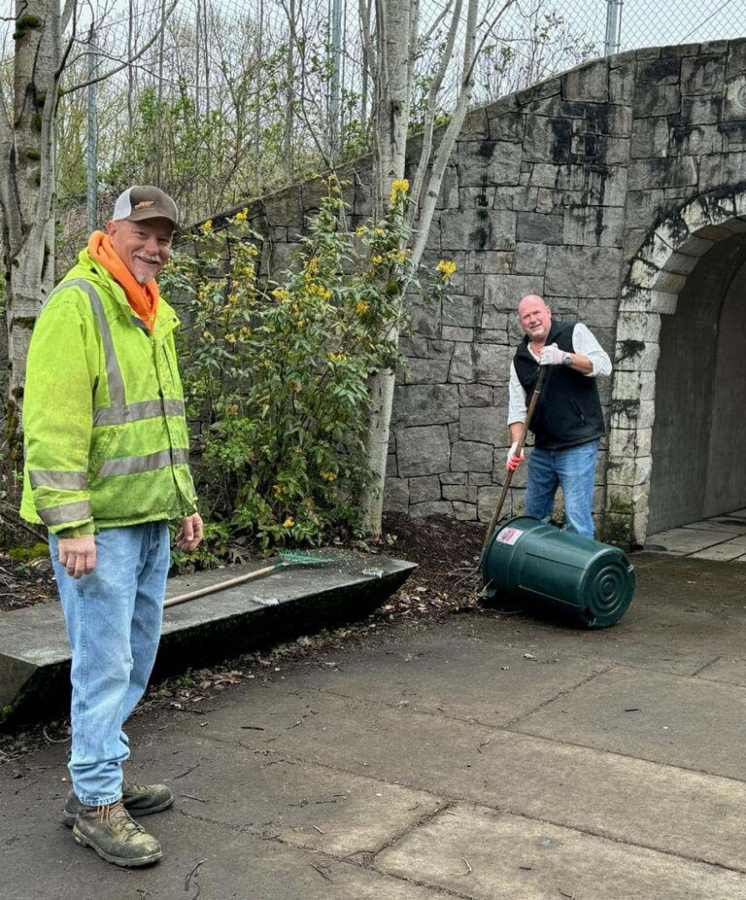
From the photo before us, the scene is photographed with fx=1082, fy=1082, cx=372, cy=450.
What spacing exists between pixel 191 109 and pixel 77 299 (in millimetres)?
7291

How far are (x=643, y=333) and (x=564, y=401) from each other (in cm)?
214

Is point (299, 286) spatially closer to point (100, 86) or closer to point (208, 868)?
point (208, 868)

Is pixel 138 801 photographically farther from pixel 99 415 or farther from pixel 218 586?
pixel 218 586

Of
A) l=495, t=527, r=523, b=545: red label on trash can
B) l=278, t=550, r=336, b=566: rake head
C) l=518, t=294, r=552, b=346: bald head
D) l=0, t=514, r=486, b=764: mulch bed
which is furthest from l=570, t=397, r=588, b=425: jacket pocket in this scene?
l=278, t=550, r=336, b=566: rake head

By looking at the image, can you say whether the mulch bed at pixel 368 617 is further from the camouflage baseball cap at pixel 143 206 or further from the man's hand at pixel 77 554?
the camouflage baseball cap at pixel 143 206

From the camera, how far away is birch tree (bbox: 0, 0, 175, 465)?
5805 millimetres

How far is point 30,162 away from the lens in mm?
5934

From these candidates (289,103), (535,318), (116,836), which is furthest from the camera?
(289,103)

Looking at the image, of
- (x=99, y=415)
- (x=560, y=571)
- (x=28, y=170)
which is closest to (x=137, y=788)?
(x=99, y=415)

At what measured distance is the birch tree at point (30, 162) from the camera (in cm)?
580

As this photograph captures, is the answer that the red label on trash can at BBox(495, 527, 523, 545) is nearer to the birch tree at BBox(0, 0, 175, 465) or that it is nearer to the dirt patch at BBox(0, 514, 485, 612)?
the dirt patch at BBox(0, 514, 485, 612)

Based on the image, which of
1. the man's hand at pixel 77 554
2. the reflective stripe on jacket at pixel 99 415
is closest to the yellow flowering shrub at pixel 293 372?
the reflective stripe on jacket at pixel 99 415

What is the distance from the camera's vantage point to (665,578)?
292 inches

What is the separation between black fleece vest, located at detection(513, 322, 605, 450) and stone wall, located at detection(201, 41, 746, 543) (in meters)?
1.90
